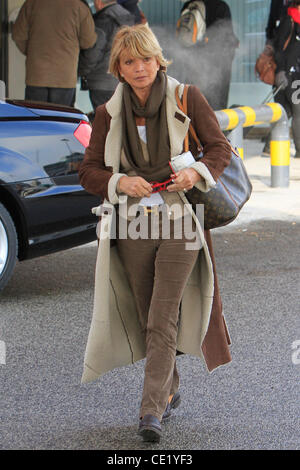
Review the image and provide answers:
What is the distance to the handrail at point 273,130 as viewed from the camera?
959cm

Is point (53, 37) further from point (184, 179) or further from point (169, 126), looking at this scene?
point (184, 179)

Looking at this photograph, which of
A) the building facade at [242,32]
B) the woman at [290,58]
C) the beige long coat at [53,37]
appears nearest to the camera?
the beige long coat at [53,37]

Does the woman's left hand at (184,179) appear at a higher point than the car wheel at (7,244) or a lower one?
higher

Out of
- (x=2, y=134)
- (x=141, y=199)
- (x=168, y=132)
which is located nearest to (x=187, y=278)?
(x=141, y=199)

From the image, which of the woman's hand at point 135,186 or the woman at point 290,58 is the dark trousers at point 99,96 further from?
the woman's hand at point 135,186

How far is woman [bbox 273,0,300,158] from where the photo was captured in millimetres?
11891

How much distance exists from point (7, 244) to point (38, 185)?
1.37 feet

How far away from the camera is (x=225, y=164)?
11.6ft

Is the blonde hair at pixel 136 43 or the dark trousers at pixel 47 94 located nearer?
the blonde hair at pixel 136 43

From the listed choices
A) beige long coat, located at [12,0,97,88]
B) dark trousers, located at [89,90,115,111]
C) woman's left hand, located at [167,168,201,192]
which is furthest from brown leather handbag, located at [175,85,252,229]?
Result: dark trousers, located at [89,90,115,111]

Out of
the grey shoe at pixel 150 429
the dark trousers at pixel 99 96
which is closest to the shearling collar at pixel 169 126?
the grey shoe at pixel 150 429

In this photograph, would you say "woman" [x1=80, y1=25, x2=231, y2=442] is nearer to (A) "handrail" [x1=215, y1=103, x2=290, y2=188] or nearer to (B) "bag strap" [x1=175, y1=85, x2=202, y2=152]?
(B) "bag strap" [x1=175, y1=85, x2=202, y2=152]

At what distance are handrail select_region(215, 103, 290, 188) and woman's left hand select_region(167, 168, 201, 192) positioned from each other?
591 cm

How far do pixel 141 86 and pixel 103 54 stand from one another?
21.2 feet
